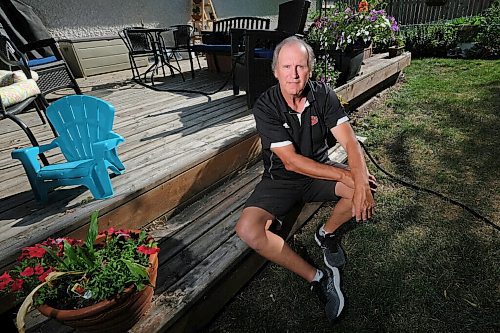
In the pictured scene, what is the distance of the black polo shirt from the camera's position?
5.50ft

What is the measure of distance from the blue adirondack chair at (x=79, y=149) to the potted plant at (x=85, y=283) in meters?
0.49

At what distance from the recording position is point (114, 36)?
5.33 meters

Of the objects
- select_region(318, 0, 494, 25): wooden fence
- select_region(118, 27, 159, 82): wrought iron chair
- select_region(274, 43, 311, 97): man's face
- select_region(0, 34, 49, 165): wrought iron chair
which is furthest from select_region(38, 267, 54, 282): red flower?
select_region(318, 0, 494, 25): wooden fence

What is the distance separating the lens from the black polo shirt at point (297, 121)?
1.68 metres

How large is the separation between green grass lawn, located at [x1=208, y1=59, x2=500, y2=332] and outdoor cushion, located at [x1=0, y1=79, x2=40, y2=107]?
213 cm

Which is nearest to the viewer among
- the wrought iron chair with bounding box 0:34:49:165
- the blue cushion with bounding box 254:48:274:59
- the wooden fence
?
the wrought iron chair with bounding box 0:34:49:165

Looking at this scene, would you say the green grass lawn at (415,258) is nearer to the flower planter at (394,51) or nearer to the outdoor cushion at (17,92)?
the outdoor cushion at (17,92)

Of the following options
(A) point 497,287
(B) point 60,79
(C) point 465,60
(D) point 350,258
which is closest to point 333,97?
(D) point 350,258

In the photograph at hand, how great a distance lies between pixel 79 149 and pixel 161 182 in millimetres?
564

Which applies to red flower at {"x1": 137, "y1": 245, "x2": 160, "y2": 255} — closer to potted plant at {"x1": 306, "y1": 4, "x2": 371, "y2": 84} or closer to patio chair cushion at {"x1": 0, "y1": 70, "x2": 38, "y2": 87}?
patio chair cushion at {"x1": 0, "y1": 70, "x2": 38, "y2": 87}

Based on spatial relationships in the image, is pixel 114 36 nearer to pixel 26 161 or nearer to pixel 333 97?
pixel 26 161

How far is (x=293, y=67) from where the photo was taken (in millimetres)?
1567

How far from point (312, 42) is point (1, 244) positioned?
354cm

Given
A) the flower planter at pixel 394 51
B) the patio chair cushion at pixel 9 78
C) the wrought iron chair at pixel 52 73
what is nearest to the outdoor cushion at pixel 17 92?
the patio chair cushion at pixel 9 78
